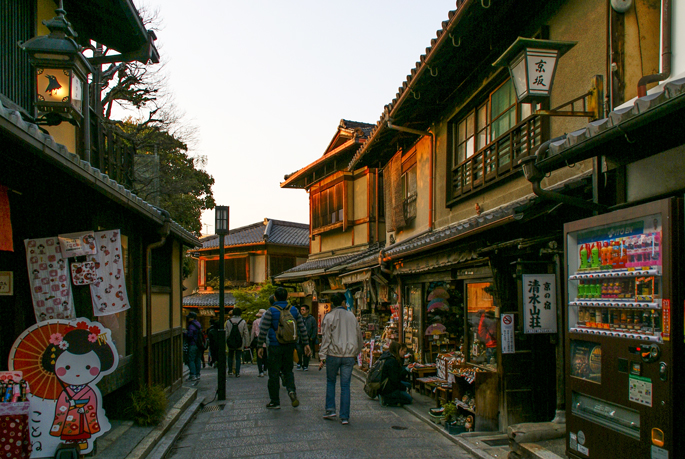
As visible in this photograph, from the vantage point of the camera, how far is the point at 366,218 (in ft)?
70.6

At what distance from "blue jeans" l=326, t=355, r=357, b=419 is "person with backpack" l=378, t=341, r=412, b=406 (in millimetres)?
1695

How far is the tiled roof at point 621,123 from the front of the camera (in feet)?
13.2

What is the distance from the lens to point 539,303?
7016 millimetres

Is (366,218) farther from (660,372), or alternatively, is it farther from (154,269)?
(660,372)

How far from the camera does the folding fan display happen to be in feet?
38.6

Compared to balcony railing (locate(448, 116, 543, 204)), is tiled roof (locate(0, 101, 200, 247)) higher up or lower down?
lower down

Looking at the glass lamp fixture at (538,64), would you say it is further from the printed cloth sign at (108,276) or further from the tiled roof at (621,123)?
the printed cloth sign at (108,276)

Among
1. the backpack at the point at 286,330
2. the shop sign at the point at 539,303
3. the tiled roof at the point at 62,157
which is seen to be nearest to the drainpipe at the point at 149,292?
the tiled roof at the point at 62,157

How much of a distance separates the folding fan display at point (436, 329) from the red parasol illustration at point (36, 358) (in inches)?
324

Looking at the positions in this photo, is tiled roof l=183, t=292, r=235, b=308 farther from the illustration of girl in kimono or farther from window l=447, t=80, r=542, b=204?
the illustration of girl in kimono

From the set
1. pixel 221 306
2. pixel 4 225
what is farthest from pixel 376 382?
pixel 4 225

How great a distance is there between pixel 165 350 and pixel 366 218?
38.1ft

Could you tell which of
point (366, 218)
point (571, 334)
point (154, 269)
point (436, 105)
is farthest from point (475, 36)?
point (366, 218)

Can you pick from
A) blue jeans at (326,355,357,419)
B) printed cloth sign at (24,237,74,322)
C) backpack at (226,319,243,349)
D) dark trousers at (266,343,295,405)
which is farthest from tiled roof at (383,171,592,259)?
backpack at (226,319,243,349)
